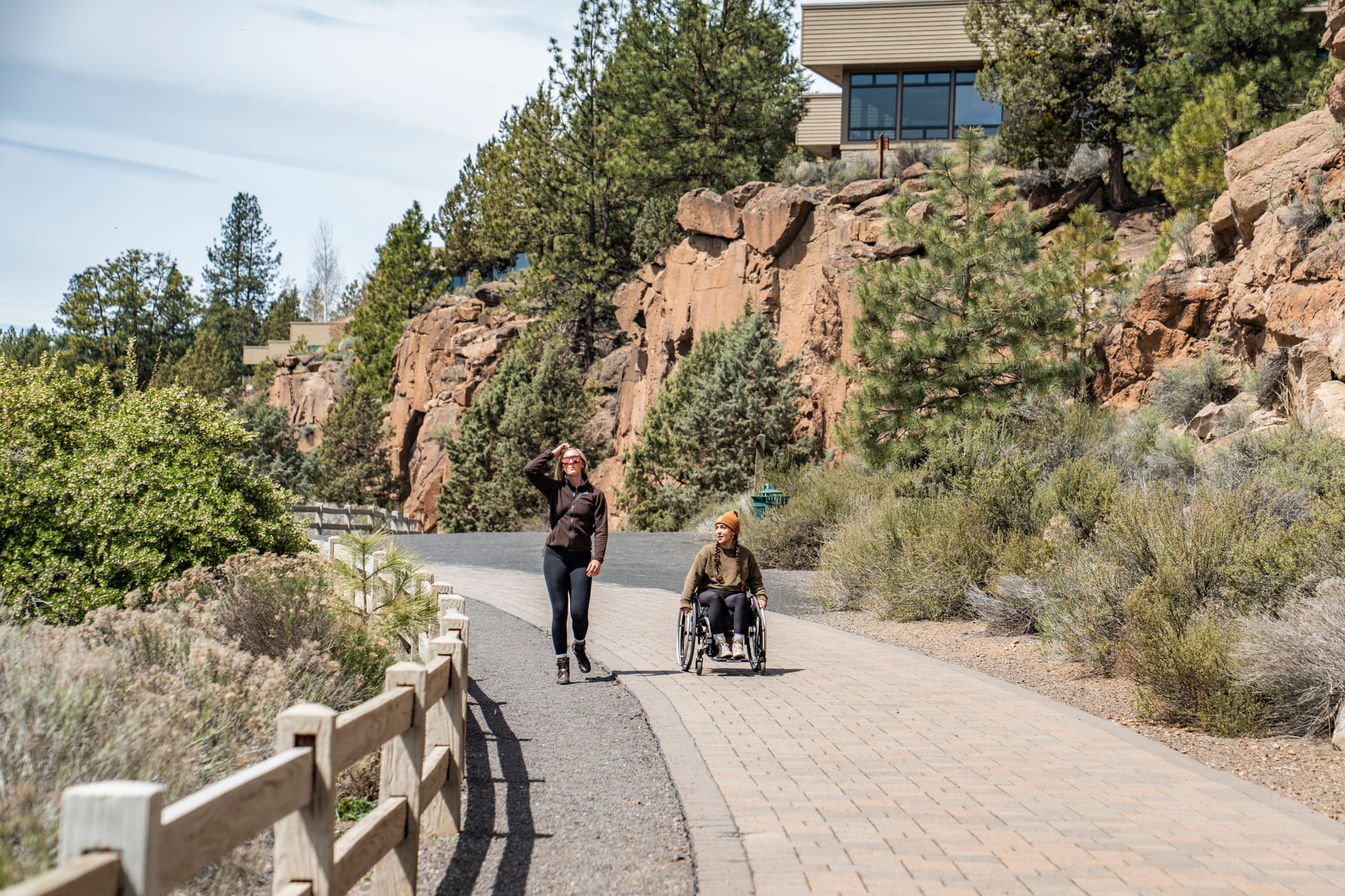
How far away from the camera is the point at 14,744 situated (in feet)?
13.8

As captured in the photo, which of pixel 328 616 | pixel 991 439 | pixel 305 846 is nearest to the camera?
pixel 305 846

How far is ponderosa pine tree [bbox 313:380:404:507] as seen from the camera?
52.4m

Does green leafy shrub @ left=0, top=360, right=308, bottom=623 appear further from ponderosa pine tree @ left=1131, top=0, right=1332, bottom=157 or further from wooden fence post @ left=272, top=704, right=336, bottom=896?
ponderosa pine tree @ left=1131, top=0, right=1332, bottom=157

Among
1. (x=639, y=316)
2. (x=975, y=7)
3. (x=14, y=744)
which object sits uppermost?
(x=975, y=7)

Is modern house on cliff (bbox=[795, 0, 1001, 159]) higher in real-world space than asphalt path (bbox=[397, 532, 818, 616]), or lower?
higher

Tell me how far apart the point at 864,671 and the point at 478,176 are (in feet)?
174

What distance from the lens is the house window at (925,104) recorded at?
43.3m

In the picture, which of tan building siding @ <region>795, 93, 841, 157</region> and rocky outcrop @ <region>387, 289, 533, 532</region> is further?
rocky outcrop @ <region>387, 289, 533, 532</region>

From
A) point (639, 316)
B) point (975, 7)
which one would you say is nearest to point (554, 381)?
point (639, 316)

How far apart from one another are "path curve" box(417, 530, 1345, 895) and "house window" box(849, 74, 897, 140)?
3747 cm

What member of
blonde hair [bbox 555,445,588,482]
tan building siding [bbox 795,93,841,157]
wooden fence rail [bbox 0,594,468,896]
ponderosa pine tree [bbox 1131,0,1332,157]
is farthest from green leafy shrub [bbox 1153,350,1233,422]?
tan building siding [bbox 795,93,841,157]

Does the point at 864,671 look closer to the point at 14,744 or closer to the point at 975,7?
the point at 14,744

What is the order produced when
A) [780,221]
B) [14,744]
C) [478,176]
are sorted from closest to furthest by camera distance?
[14,744] < [780,221] < [478,176]

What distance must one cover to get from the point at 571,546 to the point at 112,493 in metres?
3.95
